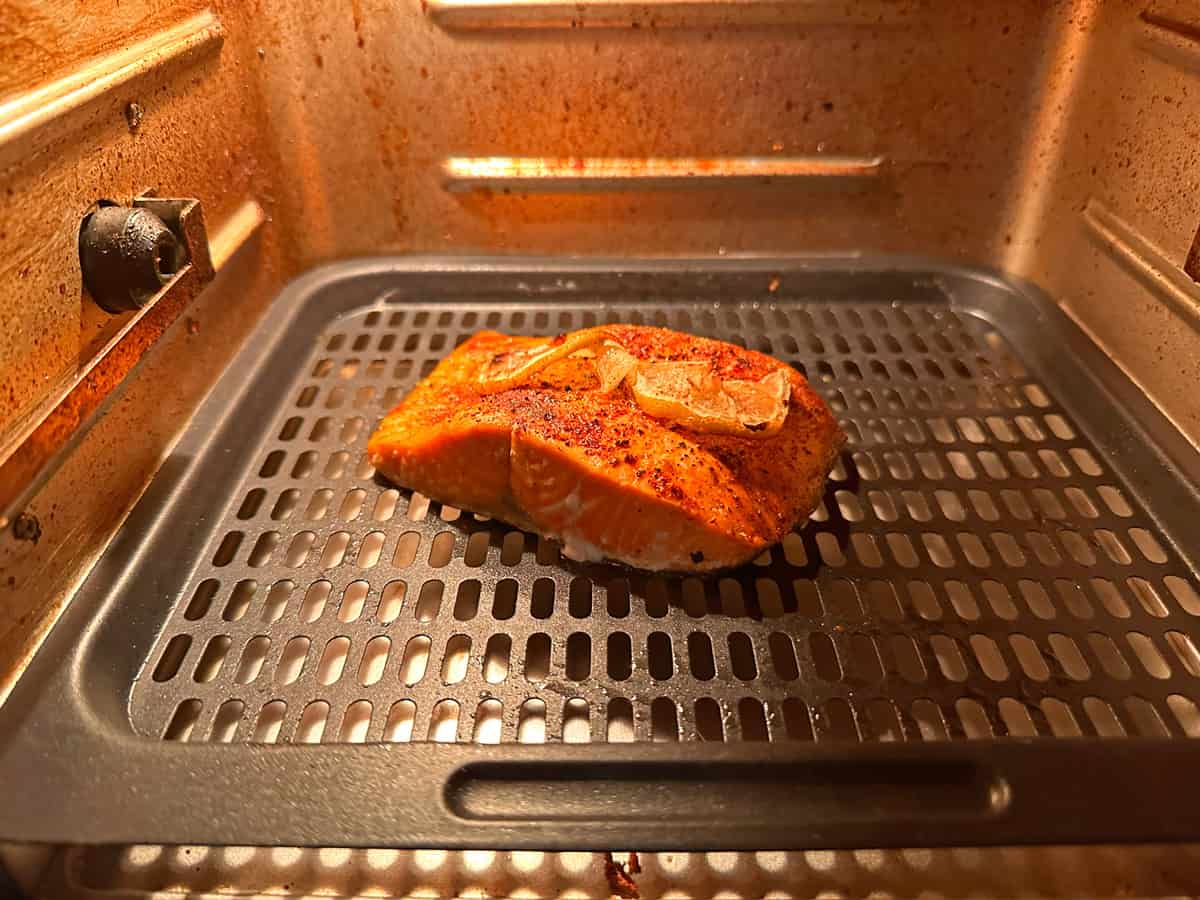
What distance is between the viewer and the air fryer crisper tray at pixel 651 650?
2.28 ft

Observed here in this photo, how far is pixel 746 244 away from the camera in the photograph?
152cm

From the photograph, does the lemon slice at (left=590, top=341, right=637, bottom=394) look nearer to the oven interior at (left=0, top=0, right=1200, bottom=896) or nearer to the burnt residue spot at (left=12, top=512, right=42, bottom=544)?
the oven interior at (left=0, top=0, right=1200, bottom=896)

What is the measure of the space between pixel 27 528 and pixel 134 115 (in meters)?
0.55

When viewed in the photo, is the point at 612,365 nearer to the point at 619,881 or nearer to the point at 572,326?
the point at 572,326

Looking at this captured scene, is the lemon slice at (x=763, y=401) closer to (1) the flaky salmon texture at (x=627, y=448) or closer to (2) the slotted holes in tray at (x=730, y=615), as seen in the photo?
(1) the flaky salmon texture at (x=627, y=448)

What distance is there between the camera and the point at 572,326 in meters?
1.41

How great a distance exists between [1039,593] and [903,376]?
1.44ft

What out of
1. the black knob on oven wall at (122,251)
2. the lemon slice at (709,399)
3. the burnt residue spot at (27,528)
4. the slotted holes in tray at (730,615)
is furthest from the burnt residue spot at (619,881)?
the black knob on oven wall at (122,251)

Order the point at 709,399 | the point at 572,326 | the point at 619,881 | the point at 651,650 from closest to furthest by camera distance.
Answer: the point at 619,881
the point at 651,650
the point at 709,399
the point at 572,326

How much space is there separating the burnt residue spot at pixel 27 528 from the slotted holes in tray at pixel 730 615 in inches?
6.3

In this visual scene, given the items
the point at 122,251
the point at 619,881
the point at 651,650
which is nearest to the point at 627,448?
the point at 651,650

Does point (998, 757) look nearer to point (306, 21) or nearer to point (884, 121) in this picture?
point (884, 121)

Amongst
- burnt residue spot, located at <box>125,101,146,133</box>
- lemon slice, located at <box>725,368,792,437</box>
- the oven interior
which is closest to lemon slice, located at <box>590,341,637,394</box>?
lemon slice, located at <box>725,368,792,437</box>

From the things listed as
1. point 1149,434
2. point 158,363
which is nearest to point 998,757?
point 1149,434
